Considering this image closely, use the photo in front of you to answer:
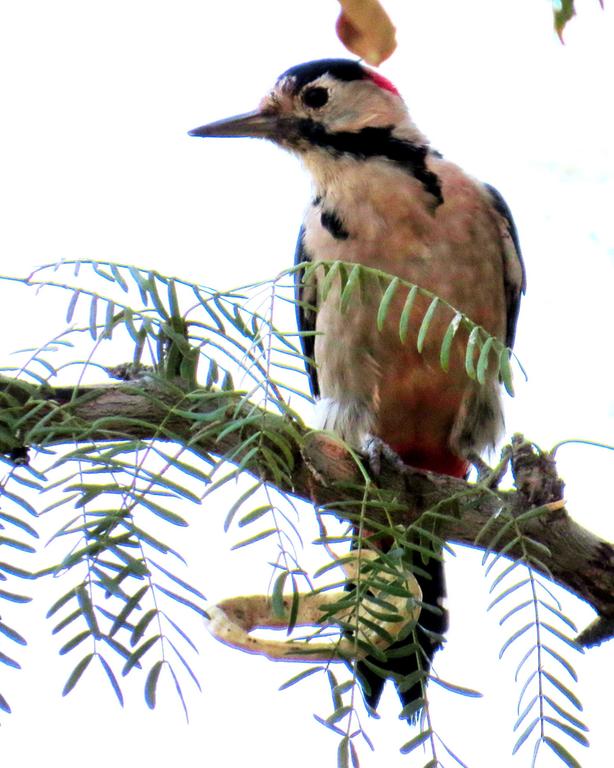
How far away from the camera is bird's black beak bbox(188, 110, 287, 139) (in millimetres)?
3951

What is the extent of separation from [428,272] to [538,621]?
2.03 meters

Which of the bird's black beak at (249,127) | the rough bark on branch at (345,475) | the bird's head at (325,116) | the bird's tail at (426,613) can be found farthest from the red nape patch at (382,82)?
the rough bark on branch at (345,475)

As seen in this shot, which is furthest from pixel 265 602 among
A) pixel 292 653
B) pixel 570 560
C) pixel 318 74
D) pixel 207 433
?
pixel 318 74

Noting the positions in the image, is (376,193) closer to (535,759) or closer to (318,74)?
(318,74)

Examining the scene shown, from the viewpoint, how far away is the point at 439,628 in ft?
11.3

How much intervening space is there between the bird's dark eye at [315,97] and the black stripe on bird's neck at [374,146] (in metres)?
0.06

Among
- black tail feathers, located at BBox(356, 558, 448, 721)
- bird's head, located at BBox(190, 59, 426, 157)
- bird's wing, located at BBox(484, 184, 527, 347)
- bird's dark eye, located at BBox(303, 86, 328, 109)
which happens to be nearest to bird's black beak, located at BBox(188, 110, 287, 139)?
bird's head, located at BBox(190, 59, 426, 157)

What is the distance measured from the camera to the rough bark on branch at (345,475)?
5.76 ft

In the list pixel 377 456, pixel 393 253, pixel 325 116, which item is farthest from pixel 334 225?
pixel 377 456

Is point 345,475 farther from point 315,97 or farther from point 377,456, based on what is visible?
point 315,97

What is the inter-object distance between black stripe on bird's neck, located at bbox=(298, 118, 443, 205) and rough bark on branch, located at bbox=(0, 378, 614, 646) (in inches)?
47.3

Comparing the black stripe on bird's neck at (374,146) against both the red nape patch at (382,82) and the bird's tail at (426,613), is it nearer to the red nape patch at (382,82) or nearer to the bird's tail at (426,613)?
the red nape patch at (382,82)

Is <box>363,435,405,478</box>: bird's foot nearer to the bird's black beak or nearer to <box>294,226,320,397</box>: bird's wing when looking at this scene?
<box>294,226,320,397</box>: bird's wing

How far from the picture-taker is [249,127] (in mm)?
3973
